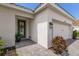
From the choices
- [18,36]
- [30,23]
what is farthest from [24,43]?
[30,23]

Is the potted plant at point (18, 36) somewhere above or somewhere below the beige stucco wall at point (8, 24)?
below

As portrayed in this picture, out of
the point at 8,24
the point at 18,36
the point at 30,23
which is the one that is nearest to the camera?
the point at 8,24

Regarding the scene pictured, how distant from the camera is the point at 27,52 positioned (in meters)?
7.37

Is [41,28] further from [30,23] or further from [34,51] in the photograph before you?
[34,51]

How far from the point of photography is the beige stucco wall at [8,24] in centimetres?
780

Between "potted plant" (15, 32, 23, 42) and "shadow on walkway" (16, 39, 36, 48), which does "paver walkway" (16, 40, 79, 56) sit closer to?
"shadow on walkway" (16, 39, 36, 48)

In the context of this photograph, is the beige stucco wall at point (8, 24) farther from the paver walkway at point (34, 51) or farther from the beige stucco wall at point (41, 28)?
the beige stucco wall at point (41, 28)

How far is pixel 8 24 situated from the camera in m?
8.23

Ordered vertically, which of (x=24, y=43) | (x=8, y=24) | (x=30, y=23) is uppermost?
(x=30, y=23)

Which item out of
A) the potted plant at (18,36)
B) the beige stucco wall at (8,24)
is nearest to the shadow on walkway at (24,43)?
the potted plant at (18,36)

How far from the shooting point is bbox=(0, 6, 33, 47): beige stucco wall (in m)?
7.80

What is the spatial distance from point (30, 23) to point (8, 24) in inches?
71.2

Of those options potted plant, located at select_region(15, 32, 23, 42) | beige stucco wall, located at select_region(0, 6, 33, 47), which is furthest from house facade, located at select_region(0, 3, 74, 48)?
potted plant, located at select_region(15, 32, 23, 42)

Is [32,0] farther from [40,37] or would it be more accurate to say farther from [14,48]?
[14,48]
